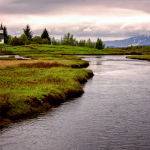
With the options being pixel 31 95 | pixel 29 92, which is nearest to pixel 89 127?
pixel 31 95

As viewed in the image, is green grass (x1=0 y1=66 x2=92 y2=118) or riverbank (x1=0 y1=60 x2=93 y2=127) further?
green grass (x1=0 y1=66 x2=92 y2=118)

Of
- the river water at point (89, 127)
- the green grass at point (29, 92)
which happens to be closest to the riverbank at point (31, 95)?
the green grass at point (29, 92)

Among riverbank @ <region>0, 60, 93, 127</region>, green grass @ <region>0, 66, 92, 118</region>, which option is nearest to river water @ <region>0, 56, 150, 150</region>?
riverbank @ <region>0, 60, 93, 127</region>

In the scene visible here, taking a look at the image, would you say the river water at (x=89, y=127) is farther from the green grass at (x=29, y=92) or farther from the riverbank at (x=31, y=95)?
the green grass at (x=29, y=92)

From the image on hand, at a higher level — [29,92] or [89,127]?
[29,92]

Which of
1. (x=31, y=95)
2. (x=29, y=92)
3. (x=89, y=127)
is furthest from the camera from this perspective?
(x=29, y=92)

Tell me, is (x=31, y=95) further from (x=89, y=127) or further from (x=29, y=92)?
(x=89, y=127)

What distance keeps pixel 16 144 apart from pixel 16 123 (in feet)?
20.2

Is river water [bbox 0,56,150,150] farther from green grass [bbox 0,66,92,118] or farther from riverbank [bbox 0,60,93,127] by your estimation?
green grass [bbox 0,66,92,118]

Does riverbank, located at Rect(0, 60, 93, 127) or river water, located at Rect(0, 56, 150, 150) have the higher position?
riverbank, located at Rect(0, 60, 93, 127)

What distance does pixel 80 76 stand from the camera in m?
67.8

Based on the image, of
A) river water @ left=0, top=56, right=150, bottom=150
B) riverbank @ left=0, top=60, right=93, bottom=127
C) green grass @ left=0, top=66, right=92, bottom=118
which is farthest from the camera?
green grass @ left=0, top=66, right=92, bottom=118

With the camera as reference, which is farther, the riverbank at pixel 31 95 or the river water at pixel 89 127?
the riverbank at pixel 31 95

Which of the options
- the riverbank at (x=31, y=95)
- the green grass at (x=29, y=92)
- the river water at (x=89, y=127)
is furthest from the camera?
the green grass at (x=29, y=92)
